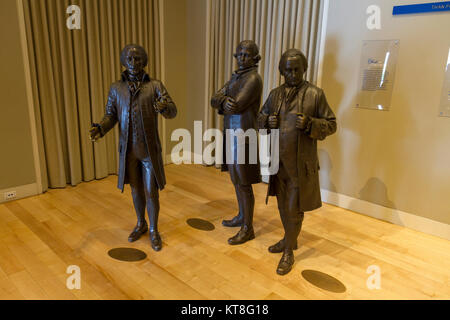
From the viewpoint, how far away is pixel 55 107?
346 centimetres

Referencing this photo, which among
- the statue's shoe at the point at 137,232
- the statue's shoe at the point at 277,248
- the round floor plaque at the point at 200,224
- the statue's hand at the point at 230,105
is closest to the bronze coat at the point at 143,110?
the statue's hand at the point at 230,105

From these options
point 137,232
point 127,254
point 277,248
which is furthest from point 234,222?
point 127,254

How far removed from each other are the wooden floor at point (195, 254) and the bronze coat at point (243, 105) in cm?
58

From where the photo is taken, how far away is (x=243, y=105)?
234cm

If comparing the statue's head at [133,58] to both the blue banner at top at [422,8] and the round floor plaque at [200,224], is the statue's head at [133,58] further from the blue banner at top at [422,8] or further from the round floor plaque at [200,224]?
the blue banner at top at [422,8]

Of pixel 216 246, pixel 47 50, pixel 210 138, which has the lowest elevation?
pixel 216 246

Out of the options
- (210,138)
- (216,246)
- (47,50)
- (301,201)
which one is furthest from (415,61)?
(47,50)

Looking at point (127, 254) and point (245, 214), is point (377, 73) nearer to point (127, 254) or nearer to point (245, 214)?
point (245, 214)

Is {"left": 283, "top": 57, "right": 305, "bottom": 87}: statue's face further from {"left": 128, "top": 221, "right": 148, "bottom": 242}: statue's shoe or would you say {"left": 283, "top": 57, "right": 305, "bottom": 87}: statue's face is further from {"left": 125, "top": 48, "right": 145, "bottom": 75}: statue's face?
{"left": 128, "top": 221, "right": 148, "bottom": 242}: statue's shoe

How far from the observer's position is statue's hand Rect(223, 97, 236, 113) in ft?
7.55

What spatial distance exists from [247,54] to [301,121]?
69 cm

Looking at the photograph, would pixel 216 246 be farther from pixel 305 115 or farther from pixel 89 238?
pixel 305 115

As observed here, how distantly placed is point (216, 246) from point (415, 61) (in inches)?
88.2

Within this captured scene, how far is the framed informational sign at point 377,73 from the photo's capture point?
293cm
